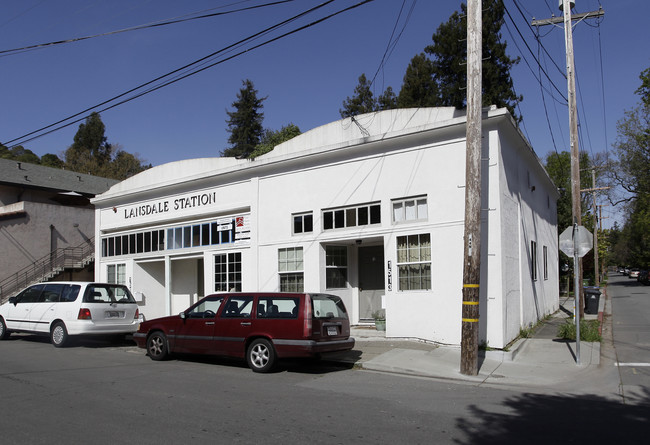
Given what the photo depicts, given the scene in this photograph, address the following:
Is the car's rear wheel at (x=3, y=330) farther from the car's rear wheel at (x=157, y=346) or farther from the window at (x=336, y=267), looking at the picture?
the window at (x=336, y=267)

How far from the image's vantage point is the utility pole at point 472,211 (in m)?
9.38

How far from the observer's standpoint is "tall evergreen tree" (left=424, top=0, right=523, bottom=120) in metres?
31.8

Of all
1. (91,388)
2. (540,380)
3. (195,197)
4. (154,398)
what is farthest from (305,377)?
(195,197)

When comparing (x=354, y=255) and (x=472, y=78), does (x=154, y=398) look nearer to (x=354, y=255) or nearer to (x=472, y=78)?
(x=472, y=78)

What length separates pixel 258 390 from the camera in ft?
27.1

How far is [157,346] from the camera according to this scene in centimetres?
1154

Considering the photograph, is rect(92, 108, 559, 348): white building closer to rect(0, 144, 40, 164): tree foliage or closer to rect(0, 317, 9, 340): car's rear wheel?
rect(0, 317, 9, 340): car's rear wheel

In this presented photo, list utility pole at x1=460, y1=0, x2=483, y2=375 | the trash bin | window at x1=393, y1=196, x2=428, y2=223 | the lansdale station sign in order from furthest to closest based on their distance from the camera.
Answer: the trash bin < the lansdale station sign < window at x1=393, y1=196, x2=428, y2=223 < utility pole at x1=460, y1=0, x2=483, y2=375

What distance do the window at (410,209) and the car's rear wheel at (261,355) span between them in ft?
17.3

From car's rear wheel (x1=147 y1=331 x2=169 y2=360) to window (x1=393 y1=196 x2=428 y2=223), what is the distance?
6.44 meters

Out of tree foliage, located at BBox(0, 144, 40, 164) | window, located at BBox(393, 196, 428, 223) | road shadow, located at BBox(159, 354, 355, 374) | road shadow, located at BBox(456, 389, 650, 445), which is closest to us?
road shadow, located at BBox(456, 389, 650, 445)

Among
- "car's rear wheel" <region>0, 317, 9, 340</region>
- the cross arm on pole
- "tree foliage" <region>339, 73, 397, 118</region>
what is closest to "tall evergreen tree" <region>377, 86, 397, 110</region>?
"tree foliage" <region>339, 73, 397, 118</region>

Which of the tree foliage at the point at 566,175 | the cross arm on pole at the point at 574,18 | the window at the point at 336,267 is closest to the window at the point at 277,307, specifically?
the window at the point at 336,267

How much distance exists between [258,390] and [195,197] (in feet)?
38.5
